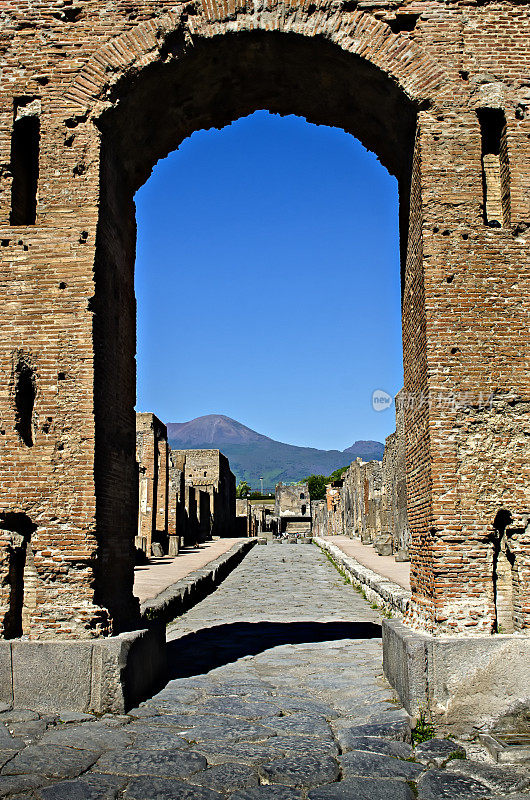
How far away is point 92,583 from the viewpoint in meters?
6.01

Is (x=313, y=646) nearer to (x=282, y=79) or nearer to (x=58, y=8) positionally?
(x=282, y=79)

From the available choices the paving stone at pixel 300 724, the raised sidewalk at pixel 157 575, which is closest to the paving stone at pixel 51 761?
the paving stone at pixel 300 724

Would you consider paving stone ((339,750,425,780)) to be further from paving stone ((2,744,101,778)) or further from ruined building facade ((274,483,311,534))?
ruined building facade ((274,483,311,534))

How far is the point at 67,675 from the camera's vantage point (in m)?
5.75

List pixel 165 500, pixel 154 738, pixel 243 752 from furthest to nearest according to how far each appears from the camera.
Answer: pixel 165 500 < pixel 154 738 < pixel 243 752

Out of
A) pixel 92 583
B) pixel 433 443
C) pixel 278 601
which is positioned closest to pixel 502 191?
pixel 433 443

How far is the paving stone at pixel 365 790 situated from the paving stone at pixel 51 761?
4.63ft

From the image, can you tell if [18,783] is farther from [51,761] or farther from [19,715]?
[19,715]

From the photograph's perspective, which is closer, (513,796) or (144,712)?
(513,796)

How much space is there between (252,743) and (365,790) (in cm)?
105

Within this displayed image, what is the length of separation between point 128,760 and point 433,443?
313 cm

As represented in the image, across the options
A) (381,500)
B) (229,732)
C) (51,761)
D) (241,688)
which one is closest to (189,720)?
(229,732)

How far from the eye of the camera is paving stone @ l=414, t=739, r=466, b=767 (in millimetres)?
4777

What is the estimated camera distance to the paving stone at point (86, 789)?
409cm
